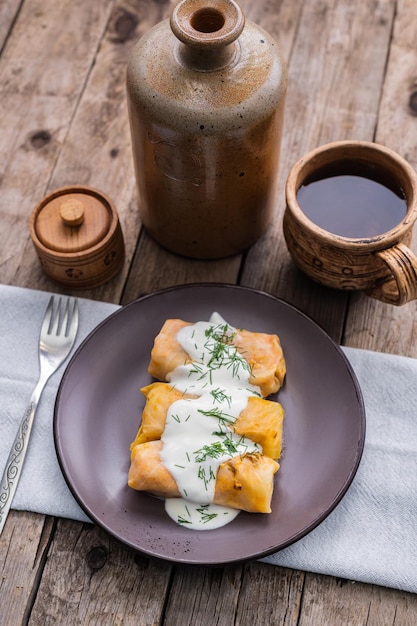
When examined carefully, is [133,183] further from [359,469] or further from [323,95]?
[359,469]

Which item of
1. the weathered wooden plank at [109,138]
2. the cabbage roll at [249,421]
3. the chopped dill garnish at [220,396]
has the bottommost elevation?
the cabbage roll at [249,421]

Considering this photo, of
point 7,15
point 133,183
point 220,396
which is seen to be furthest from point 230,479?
point 7,15

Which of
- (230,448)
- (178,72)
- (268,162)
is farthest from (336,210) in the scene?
(230,448)

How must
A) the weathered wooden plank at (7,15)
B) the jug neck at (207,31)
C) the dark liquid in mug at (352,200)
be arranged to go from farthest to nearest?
the weathered wooden plank at (7,15)
the dark liquid in mug at (352,200)
the jug neck at (207,31)

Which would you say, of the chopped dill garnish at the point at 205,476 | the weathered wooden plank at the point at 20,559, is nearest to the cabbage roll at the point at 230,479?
the chopped dill garnish at the point at 205,476

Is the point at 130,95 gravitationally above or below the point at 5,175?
above

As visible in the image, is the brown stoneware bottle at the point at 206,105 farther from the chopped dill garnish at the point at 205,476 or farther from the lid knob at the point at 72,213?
the chopped dill garnish at the point at 205,476

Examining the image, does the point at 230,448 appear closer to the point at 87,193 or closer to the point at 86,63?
the point at 87,193
